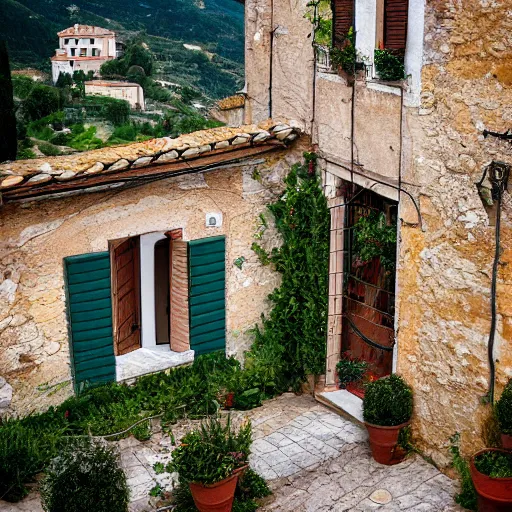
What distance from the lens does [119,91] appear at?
1709 cm

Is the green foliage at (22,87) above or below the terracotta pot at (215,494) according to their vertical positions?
above

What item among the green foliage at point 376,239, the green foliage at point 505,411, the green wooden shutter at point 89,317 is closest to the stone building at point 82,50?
the green wooden shutter at point 89,317

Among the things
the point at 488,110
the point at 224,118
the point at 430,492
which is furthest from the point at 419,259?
the point at 224,118

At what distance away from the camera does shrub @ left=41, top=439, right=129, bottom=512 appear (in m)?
6.46

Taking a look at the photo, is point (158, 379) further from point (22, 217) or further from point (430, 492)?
point (430, 492)

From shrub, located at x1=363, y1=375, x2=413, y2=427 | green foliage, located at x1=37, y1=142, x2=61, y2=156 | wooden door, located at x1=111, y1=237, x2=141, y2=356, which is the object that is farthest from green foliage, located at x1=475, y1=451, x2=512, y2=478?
green foliage, located at x1=37, y1=142, x2=61, y2=156

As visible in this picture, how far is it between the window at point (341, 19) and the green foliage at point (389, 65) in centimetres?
88

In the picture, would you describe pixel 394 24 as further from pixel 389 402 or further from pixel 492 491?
pixel 492 491

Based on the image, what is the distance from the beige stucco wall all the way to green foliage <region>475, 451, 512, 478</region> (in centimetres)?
386

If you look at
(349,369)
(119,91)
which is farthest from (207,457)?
(119,91)

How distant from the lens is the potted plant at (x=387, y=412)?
7.93m

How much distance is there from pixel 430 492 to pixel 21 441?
13.9ft

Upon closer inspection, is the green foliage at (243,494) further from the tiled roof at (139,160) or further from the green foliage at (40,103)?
the green foliage at (40,103)

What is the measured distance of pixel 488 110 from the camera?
6809 millimetres
